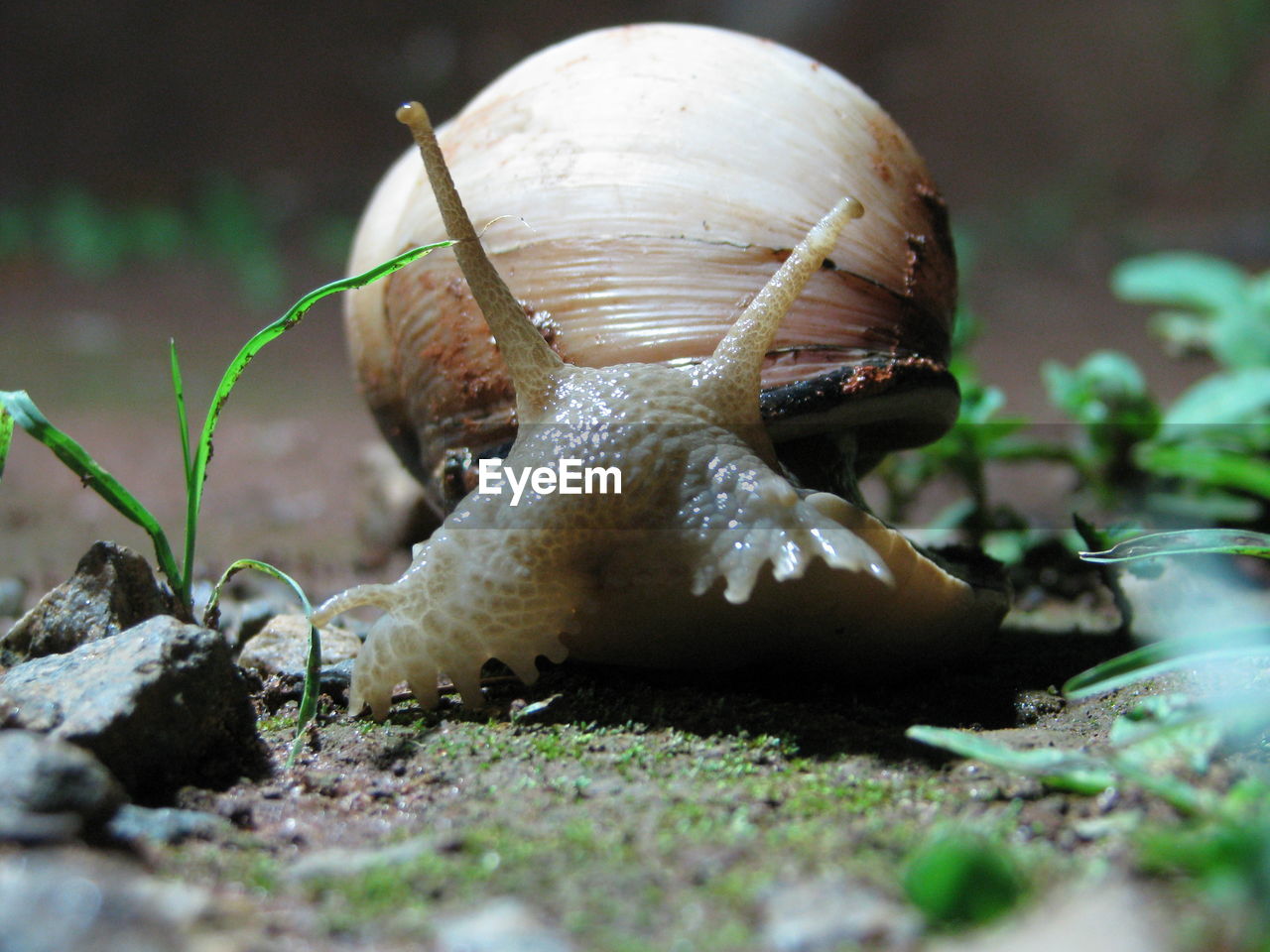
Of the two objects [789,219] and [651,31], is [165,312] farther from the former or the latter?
[789,219]

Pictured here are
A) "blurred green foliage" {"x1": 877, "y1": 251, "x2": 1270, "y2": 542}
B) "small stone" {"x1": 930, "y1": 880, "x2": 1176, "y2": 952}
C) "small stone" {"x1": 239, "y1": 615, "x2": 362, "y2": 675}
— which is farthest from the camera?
"blurred green foliage" {"x1": 877, "y1": 251, "x2": 1270, "y2": 542}

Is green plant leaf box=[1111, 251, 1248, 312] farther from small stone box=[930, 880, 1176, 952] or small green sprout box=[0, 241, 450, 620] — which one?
small stone box=[930, 880, 1176, 952]

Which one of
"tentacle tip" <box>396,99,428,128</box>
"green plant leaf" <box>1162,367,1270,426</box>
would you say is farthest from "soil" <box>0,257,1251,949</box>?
"tentacle tip" <box>396,99,428,128</box>

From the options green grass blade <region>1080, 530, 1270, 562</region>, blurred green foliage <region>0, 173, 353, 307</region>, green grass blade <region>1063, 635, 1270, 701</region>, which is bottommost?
green grass blade <region>1063, 635, 1270, 701</region>

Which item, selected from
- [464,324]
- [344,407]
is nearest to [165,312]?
[344,407]

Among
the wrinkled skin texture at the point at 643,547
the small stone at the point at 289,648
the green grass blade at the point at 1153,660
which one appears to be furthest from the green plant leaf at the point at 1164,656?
the small stone at the point at 289,648

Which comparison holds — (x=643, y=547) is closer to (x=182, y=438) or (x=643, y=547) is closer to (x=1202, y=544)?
(x=182, y=438)
